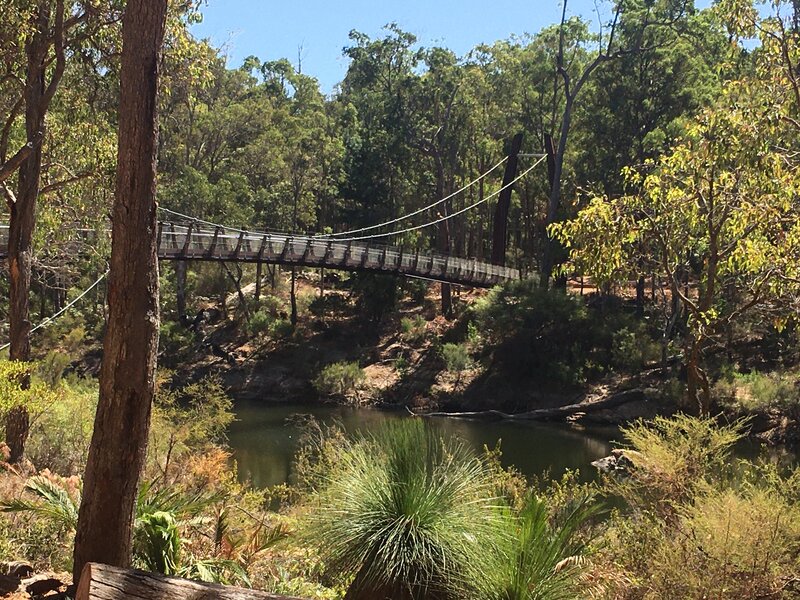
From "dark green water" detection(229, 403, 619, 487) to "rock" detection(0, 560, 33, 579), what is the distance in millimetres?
6316

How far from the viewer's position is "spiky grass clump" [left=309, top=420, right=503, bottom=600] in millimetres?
2678

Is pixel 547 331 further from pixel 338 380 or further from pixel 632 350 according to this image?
pixel 338 380

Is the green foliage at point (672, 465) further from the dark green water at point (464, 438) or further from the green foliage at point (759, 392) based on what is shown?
Answer: the green foliage at point (759, 392)

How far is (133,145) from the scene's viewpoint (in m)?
2.80

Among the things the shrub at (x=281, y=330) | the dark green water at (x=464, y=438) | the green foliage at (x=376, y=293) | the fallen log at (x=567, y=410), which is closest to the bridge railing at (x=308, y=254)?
the green foliage at (x=376, y=293)

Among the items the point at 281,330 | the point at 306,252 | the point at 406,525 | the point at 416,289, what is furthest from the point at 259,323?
the point at 406,525

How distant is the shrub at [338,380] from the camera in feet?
57.8

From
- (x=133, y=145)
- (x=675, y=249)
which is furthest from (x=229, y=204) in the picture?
(x=133, y=145)

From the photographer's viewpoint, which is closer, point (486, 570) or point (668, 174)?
point (486, 570)

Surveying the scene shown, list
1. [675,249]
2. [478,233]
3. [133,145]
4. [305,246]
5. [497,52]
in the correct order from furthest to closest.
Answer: [478,233], [497,52], [305,246], [675,249], [133,145]

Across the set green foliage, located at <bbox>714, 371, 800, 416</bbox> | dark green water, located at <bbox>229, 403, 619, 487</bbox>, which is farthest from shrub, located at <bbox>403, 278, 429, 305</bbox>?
green foliage, located at <bbox>714, 371, 800, 416</bbox>

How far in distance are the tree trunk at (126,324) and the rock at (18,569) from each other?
304mm

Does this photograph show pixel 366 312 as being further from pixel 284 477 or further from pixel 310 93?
pixel 310 93

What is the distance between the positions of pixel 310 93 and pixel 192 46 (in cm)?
2700
